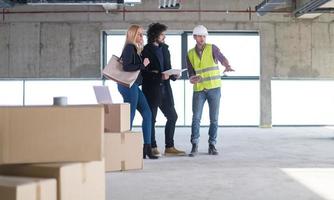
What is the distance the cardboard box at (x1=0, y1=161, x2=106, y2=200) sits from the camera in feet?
5.58

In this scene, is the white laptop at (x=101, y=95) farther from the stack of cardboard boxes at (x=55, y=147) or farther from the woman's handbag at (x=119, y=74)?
the stack of cardboard boxes at (x=55, y=147)

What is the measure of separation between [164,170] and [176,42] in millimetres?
8090

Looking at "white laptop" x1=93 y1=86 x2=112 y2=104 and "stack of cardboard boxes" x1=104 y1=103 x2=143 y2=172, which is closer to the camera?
"stack of cardboard boxes" x1=104 y1=103 x2=143 y2=172

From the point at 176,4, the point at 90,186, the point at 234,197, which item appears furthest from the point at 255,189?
the point at 176,4

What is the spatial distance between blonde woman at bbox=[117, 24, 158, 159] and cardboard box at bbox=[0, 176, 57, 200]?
8.69 feet

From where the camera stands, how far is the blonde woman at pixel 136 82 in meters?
4.28

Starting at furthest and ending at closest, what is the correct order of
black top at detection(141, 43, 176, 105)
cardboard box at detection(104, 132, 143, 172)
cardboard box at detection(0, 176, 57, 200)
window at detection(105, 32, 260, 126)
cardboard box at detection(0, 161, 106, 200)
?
window at detection(105, 32, 260, 126) → black top at detection(141, 43, 176, 105) → cardboard box at detection(104, 132, 143, 172) → cardboard box at detection(0, 161, 106, 200) → cardboard box at detection(0, 176, 57, 200)

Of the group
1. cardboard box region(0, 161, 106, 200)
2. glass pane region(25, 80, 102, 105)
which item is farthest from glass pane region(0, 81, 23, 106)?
cardboard box region(0, 161, 106, 200)

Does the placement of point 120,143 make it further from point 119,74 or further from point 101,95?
point 119,74

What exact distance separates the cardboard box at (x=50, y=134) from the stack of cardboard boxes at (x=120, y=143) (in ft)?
5.75

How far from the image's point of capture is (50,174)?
5.58 ft

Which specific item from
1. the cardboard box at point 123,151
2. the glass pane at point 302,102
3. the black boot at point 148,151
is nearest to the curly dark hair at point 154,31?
the black boot at point 148,151

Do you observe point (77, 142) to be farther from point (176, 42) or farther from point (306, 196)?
point (176, 42)

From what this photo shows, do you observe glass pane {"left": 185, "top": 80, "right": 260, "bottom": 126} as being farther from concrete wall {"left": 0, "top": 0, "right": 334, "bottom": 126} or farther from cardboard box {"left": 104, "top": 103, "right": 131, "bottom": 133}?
cardboard box {"left": 104, "top": 103, "right": 131, "bottom": 133}
